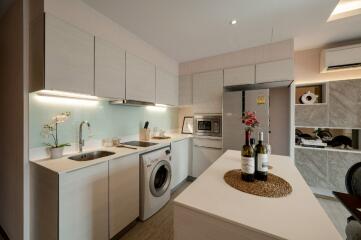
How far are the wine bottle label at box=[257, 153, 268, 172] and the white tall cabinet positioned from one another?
170 centimetres

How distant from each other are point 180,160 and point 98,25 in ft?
7.73

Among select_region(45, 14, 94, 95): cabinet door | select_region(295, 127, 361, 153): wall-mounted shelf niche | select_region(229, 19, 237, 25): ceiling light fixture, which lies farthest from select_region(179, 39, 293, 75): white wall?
select_region(45, 14, 94, 95): cabinet door

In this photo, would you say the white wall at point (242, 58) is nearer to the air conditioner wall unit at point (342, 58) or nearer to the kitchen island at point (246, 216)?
the air conditioner wall unit at point (342, 58)

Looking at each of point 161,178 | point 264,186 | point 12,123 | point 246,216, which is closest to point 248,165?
point 264,186

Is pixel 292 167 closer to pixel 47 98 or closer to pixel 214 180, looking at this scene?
pixel 214 180

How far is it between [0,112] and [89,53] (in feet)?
4.46

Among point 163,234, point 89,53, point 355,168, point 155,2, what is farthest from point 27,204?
point 355,168

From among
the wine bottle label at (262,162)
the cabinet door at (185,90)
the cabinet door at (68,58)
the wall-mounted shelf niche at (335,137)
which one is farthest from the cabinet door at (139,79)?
the wall-mounted shelf niche at (335,137)

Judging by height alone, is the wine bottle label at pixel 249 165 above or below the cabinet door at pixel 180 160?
above

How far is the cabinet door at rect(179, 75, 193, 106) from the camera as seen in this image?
3.22m

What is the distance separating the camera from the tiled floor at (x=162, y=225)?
1.71 meters

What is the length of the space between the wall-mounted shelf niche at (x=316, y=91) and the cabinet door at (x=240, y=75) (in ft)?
3.27

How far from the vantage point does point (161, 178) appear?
7.70 ft

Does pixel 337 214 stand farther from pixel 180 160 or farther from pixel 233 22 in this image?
pixel 233 22
